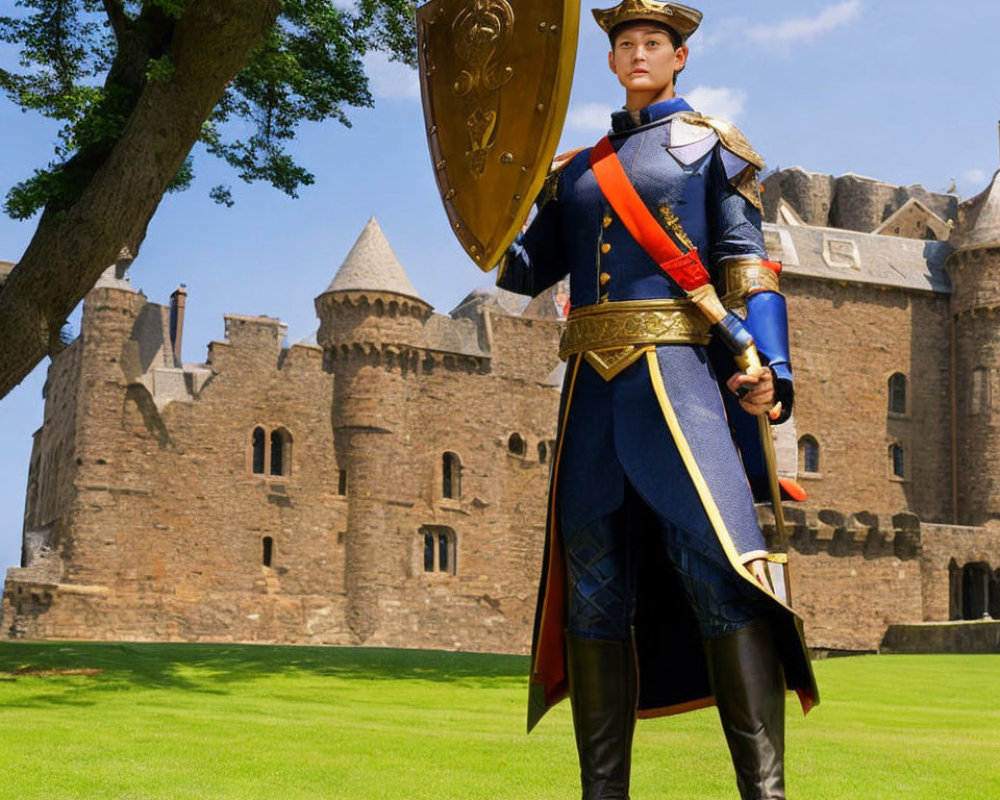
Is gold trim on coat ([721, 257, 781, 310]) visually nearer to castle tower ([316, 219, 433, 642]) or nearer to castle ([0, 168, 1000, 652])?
castle ([0, 168, 1000, 652])

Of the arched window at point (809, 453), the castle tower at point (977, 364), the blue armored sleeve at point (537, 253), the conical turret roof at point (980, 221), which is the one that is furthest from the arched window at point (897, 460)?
the blue armored sleeve at point (537, 253)

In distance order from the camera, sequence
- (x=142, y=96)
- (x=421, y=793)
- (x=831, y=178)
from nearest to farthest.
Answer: (x=421, y=793) → (x=142, y=96) → (x=831, y=178)

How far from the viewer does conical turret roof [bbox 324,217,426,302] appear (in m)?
44.6

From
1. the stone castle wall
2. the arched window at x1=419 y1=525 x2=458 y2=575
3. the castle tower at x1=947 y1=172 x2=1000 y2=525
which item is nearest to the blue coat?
the arched window at x1=419 y1=525 x2=458 y2=575

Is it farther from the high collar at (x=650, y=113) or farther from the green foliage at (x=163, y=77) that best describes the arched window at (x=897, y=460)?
the high collar at (x=650, y=113)

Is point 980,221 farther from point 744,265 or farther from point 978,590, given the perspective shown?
point 744,265

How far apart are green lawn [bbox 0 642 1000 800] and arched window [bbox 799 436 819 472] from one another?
31642mm

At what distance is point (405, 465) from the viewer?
144ft

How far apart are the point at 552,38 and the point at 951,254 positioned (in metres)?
50.2

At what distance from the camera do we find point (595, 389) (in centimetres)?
526

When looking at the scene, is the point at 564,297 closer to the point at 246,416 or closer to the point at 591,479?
the point at 246,416

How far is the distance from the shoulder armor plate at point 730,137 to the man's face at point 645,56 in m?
0.19

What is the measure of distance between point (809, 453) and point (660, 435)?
153 feet

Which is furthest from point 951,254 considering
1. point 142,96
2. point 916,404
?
point 142,96
